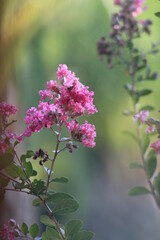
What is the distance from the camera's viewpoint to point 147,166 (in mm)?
764

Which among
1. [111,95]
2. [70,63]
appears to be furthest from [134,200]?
[70,63]

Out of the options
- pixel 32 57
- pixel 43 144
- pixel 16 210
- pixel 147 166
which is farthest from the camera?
pixel 32 57

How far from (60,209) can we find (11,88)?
920 mm

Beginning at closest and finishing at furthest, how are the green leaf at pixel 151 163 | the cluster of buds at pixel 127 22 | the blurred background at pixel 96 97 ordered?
the green leaf at pixel 151 163, the cluster of buds at pixel 127 22, the blurred background at pixel 96 97

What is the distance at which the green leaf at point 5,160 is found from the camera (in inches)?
20.7

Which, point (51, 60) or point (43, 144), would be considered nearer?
point (43, 144)

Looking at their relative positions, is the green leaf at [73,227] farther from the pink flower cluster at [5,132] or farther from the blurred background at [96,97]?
the blurred background at [96,97]

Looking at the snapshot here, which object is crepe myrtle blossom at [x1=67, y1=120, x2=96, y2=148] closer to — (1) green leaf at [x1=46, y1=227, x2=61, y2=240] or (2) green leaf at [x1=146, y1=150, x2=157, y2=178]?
(1) green leaf at [x1=46, y1=227, x2=61, y2=240]

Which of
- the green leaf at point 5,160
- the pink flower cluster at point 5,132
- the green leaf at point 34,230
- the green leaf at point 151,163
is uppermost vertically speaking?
the pink flower cluster at point 5,132

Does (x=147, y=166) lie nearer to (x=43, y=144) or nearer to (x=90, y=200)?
(x=43, y=144)

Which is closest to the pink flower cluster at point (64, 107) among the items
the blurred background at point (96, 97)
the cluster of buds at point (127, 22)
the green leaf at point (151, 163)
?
the green leaf at point (151, 163)

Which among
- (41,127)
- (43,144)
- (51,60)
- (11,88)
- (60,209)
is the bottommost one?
(60,209)

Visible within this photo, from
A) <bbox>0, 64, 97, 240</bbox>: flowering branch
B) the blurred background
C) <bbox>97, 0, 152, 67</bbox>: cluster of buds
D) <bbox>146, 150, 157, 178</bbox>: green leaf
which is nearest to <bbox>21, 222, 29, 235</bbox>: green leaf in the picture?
<bbox>0, 64, 97, 240</bbox>: flowering branch

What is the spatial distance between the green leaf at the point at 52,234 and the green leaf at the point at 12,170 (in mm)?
91
